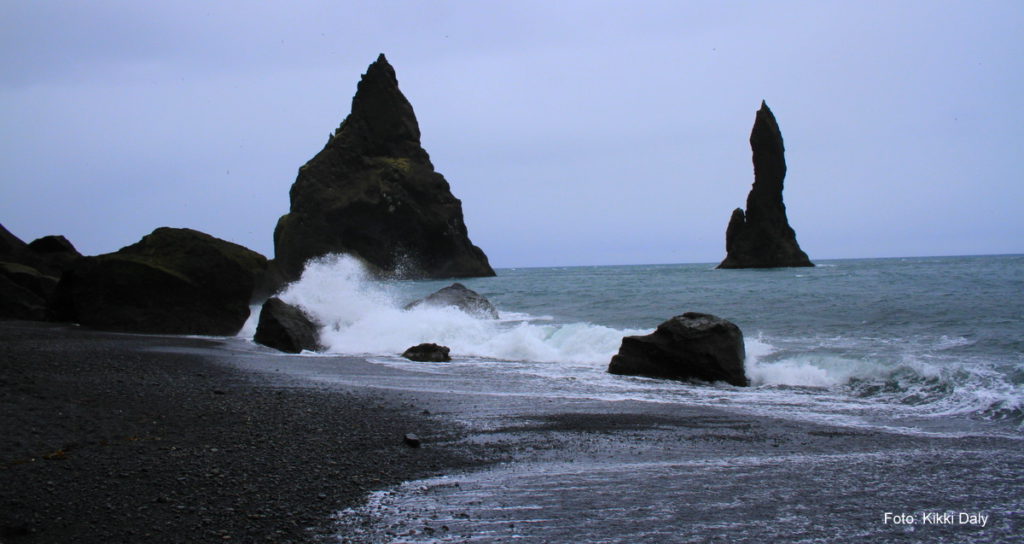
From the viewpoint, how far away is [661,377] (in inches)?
442

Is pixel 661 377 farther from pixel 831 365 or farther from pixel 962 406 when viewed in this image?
pixel 962 406

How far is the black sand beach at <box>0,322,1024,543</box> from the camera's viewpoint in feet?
13.3

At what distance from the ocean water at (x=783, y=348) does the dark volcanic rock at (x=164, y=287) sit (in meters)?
1.76

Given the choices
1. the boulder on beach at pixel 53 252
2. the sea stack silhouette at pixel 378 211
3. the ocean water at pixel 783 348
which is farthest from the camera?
the sea stack silhouette at pixel 378 211

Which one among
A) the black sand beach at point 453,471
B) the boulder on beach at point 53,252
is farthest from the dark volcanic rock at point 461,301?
the boulder on beach at point 53,252

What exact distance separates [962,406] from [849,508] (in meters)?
4.84

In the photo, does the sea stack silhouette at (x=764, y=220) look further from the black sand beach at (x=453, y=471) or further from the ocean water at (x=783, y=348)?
the black sand beach at (x=453, y=471)

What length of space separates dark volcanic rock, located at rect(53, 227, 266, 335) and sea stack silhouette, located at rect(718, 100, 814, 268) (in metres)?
66.4

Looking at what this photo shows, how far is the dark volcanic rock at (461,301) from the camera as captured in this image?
2050 cm

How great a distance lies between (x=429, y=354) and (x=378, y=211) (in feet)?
203

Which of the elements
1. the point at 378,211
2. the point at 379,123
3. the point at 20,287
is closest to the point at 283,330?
the point at 20,287

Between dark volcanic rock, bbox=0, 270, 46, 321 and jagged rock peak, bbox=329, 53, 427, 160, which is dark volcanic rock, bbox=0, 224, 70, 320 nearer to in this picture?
dark volcanic rock, bbox=0, 270, 46, 321

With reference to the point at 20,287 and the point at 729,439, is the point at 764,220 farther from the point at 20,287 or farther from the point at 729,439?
the point at 729,439

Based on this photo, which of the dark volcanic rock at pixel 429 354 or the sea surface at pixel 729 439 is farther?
the dark volcanic rock at pixel 429 354
